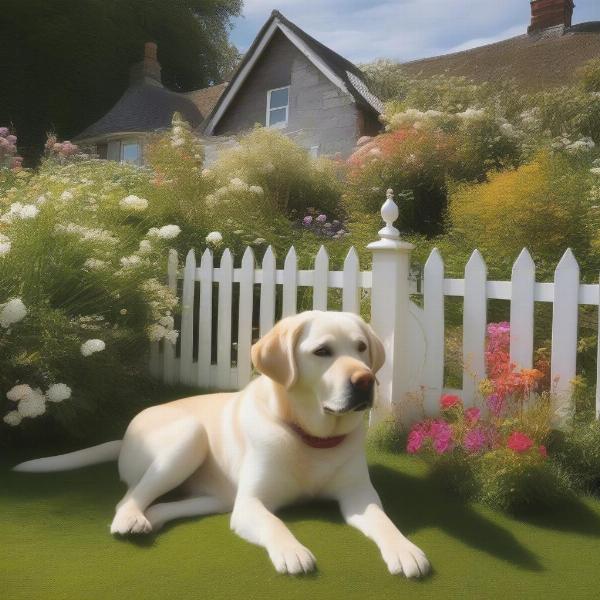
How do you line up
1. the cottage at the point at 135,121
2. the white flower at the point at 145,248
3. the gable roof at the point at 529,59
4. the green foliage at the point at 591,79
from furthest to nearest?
1. the cottage at the point at 135,121
2. the gable roof at the point at 529,59
3. the green foliage at the point at 591,79
4. the white flower at the point at 145,248

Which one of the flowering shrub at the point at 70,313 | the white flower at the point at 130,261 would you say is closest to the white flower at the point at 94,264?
the flowering shrub at the point at 70,313

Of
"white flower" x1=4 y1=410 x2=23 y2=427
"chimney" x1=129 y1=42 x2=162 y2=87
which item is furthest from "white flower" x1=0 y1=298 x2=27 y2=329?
"chimney" x1=129 y1=42 x2=162 y2=87

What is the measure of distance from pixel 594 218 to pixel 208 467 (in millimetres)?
5205

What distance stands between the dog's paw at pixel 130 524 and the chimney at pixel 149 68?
26.7 metres

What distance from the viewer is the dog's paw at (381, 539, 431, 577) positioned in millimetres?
2213

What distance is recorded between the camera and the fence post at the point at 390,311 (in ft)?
13.1

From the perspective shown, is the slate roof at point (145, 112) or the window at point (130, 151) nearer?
the window at point (130, 151)

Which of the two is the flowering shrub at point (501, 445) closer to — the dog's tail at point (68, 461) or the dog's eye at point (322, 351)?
the dog's eye at point (322, 351)

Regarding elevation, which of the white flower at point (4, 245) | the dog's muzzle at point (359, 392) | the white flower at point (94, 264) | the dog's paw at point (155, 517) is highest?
the white flower at point (4, 245)

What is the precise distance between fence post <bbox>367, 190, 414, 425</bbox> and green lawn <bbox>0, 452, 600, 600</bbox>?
0.92 m

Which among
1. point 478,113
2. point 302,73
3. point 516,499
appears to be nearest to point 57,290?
point 516,499

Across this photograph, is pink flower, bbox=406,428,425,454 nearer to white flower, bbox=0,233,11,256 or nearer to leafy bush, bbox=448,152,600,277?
white flower, bbox=0,233,11,256

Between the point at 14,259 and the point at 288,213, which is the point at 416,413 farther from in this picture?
the point at 288,213

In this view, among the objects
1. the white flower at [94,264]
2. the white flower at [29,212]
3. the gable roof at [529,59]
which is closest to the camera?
the white flower at [29,212]
